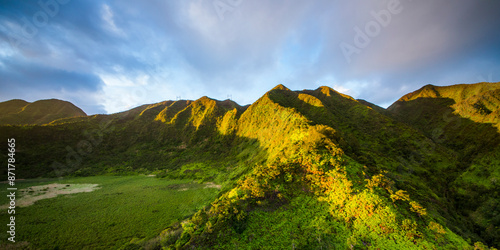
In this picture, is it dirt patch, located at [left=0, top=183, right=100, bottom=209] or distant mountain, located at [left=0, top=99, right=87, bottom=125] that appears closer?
dirt patch, located at [left=0, top=183, right=100, bottom=209]

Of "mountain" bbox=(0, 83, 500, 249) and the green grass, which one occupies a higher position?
"mountain" bbox=(0, 83, 500, 249)

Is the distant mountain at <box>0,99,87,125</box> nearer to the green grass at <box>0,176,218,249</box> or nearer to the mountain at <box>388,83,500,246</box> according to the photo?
the green grass at <box>0,176,218,249</box>

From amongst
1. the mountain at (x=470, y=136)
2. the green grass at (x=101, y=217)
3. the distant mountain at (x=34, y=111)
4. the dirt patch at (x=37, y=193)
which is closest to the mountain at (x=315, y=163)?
the mountain at (x=470, y=136)

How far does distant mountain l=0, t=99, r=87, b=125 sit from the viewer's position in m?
107

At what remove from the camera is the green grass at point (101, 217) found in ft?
75.5

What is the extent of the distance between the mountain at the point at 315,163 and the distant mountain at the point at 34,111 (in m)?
43.0

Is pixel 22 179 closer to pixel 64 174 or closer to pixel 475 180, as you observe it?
pixel 64 174

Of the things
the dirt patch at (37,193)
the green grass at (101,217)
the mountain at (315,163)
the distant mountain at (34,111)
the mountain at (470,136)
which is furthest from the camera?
the distant mountain at (34,111)

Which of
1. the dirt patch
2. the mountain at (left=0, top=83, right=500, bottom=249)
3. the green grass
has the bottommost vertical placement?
the green grass

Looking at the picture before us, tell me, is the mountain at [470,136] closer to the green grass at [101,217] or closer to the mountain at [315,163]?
the mountain at [315,163]

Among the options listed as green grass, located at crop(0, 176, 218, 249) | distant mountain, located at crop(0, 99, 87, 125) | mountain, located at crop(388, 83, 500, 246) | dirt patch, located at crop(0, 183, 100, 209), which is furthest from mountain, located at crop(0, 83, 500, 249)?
distant mountain, located at crop(0, 99, 87, 125)

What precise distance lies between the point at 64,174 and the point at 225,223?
90.9 m

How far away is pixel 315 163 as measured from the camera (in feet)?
75.5

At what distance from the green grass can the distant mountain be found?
11178 centimetres
